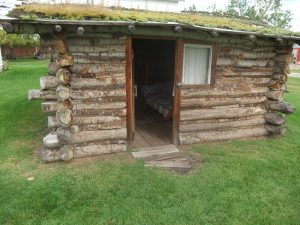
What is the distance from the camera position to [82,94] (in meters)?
5.53

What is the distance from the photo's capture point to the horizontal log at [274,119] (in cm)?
727

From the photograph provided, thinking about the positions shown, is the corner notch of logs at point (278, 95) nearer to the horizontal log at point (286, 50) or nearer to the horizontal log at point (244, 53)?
the horizontal log at point (286, 50)

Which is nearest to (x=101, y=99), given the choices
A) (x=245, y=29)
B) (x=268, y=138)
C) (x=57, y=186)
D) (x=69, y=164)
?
(x=69, y=164)

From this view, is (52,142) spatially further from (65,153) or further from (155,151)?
(155,151)

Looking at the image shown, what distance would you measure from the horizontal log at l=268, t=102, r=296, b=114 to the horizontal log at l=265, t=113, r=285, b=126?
0.57 feet

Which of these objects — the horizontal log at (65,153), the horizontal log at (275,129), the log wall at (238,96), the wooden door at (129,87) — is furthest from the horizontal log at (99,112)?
the horizontal log at (275,129)

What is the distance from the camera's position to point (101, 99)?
570cm

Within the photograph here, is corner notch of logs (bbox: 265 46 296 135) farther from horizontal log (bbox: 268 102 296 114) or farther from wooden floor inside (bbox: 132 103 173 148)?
wooden floor inside (bbox: 132 103 173 148)

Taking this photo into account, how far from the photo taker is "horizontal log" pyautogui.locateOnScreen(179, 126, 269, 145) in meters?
6.62

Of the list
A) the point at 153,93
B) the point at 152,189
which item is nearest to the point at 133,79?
the point at 152,189

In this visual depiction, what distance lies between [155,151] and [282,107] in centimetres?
374

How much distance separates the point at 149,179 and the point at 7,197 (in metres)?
2.39

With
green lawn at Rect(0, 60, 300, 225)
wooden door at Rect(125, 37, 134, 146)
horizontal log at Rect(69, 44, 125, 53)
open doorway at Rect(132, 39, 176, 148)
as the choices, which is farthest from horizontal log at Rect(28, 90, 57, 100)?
open doorway at Rect(132, 39, 176, 148)

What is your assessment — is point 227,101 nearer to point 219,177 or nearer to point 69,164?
point 219,177
